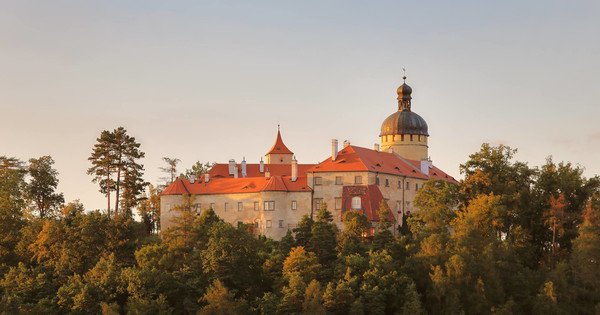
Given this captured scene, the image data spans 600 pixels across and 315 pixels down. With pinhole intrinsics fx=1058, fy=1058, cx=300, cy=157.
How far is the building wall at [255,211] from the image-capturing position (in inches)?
3524

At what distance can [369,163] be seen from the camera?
301 ft

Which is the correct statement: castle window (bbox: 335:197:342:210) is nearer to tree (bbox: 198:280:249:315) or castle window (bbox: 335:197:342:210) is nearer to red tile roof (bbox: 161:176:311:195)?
red tile roof (bbox: 161:176:311:195)

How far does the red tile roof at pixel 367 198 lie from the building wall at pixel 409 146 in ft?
52.3

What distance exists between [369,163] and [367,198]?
4.56 meters

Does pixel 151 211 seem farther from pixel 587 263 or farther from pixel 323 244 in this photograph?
pixel 587 263

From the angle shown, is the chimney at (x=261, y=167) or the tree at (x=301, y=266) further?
the chimney at (x=261, y=167)

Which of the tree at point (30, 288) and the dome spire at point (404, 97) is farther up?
the dome spire at point (404, 97)

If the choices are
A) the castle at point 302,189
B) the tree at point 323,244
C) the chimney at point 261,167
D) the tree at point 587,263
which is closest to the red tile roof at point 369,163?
the castle at point 302,189

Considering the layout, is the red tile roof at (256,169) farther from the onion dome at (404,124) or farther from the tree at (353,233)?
the tree at (353,233)

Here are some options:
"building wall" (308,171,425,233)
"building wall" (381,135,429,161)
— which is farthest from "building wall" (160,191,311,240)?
"building wall" (381,135,429,161)

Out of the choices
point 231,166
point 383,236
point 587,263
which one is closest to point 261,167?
point 231,166

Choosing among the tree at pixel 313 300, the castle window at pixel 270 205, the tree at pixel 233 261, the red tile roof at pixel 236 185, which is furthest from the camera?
the red tile roof at pixel 236 185

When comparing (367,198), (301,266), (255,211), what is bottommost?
(301,266)

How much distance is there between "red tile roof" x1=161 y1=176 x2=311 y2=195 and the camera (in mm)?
90375
